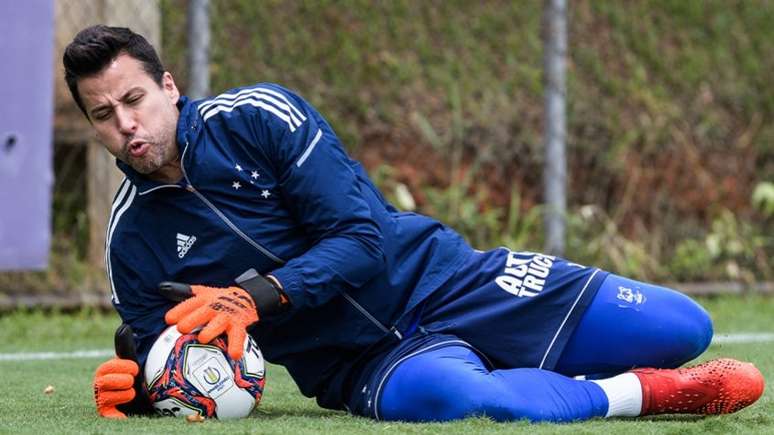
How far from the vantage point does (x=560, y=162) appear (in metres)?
6.48

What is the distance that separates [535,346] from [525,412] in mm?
420

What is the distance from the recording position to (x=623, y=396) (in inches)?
131

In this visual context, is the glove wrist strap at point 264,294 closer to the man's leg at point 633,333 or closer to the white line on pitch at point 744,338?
the man's leg at point 633,333

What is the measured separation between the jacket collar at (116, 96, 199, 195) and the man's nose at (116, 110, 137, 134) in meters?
0.12

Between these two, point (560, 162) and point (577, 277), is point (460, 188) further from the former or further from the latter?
point (577, 277)

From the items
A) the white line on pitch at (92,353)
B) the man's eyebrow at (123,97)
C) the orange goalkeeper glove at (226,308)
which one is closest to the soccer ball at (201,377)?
the orange goalkeeper glove at (226,308)

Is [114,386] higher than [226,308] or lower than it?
lower

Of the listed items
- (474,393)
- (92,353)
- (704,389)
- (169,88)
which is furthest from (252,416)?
(92,353)

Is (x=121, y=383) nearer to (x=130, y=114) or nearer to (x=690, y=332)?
(x=130, y=114)

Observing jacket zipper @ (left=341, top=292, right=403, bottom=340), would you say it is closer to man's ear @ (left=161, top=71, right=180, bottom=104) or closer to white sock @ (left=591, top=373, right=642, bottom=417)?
white sock @ (left=591, top=373, right=642, bottom=417)

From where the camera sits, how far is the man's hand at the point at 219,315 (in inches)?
123

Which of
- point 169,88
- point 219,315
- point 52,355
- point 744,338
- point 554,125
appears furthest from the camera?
point 554,125

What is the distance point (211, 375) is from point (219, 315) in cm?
24

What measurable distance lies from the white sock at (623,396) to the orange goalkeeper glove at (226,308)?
0.83 m
